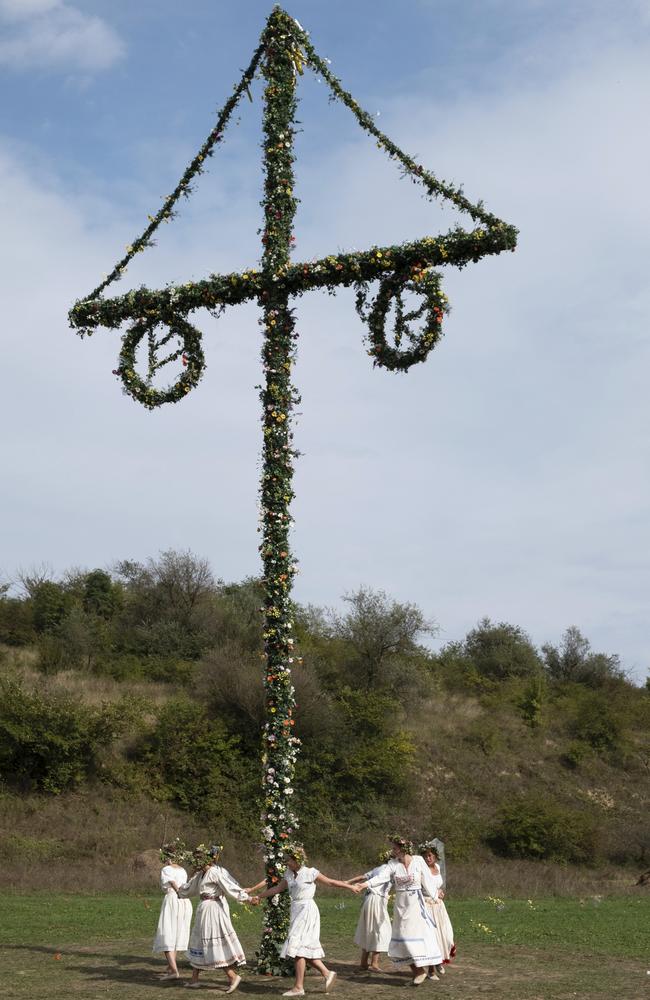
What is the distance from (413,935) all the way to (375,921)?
74 centimetres

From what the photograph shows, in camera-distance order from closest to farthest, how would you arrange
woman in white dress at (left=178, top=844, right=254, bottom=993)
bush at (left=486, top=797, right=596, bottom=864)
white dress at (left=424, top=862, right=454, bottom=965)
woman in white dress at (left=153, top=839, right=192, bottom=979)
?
1. woman in white dress at (left=178, top=844, right=254, bottom=993)
2. woman in white dress at (left=153, top=839, right=192, bottom=979)
3. white dress at (left=424, top=862, right=454, bottom=965)
4. bush at (left=486, top=797, right=596, bottom=864)

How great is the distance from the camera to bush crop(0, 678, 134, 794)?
32750 mm

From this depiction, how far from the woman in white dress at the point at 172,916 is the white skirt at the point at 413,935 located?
262cm

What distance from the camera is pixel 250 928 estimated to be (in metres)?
18.0

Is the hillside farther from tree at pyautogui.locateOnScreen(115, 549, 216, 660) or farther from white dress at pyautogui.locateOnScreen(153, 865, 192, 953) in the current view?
white dress at pyautogui.locateOnScreen(153, 865, 192, 953)

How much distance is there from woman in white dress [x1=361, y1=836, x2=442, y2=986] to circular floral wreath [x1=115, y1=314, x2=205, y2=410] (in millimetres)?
6684

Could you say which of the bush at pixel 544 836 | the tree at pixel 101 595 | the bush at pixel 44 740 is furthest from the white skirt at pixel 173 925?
the tree at pixel 101 595

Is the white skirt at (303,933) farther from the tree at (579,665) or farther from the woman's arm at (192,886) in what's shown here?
the tree at (579,665)

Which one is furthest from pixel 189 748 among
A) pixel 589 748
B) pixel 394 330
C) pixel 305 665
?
pixel 394 330

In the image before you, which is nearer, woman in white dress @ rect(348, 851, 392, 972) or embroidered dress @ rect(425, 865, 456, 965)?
woman in white dress @ rect(348, 851, 392, 972)

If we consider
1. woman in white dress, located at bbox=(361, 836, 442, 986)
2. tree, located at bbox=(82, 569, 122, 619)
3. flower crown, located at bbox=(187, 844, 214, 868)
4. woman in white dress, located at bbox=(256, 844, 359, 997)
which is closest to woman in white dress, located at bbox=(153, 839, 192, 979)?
flower crown, located at bbox=(187, 844, 214, 868)

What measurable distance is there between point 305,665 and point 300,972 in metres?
28.4

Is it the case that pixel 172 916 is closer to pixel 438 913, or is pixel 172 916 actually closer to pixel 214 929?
pixel 214 929

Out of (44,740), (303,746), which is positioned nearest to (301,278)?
(44,740)
